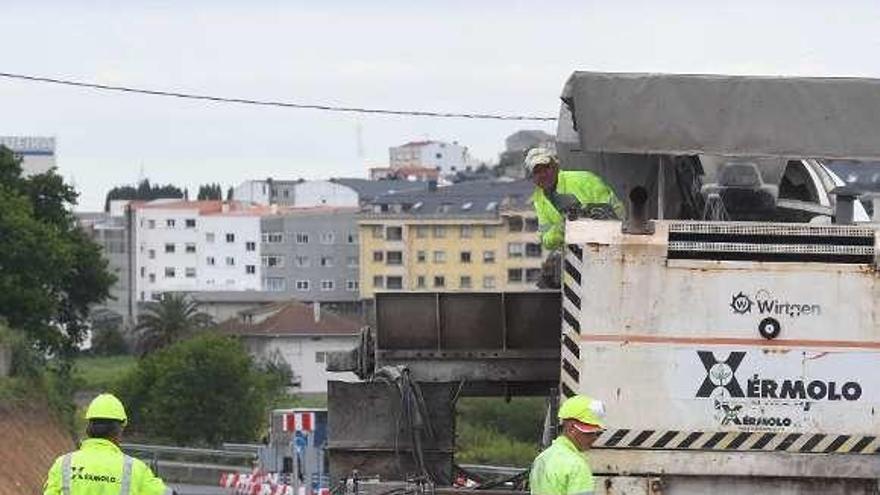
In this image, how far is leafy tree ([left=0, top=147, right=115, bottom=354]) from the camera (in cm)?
7294

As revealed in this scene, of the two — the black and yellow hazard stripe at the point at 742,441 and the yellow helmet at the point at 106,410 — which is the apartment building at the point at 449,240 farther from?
the yellow helmet at the point at 106,410

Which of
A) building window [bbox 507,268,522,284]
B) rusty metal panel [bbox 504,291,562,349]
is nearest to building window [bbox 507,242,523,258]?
building window [bbox 507,268,522,284]

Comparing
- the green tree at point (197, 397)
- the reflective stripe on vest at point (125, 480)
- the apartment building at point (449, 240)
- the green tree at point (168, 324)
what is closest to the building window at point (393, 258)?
the apartment building at point (449, 240)

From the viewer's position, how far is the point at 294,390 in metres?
133

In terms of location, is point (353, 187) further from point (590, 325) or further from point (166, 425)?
point (590, 325)

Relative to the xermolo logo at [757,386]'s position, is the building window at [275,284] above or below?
above

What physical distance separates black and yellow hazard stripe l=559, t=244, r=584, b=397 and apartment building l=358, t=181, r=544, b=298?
13715cm

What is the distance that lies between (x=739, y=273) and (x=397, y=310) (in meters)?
2.10

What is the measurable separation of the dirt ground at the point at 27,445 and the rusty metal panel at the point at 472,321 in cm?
2507

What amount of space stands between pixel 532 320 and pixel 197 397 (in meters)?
83.3

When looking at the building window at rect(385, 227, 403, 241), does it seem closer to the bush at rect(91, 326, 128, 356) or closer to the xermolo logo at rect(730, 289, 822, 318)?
the bush at rect(91, 326, 128, 356)

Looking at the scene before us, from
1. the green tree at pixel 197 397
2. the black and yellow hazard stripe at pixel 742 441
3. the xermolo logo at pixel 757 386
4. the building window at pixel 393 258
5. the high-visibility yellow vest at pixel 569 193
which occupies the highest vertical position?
the building window at pixel 393 258

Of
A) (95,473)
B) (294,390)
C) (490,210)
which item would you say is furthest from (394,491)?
(490,210)

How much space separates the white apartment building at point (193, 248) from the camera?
177 m
